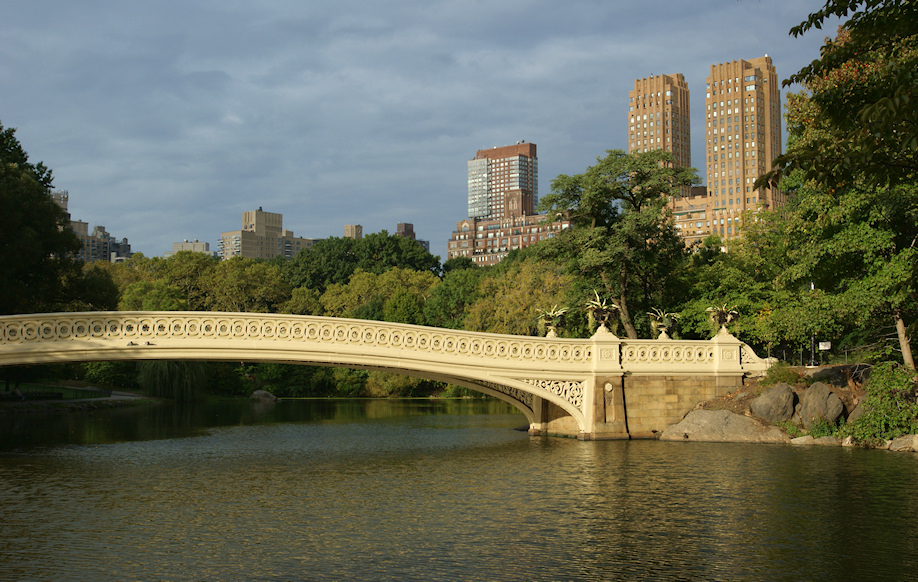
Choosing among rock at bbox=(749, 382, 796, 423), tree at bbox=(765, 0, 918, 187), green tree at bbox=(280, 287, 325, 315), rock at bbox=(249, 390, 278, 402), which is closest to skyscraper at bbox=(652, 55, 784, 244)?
green tree at bbox=(280, 287, 325, 315)

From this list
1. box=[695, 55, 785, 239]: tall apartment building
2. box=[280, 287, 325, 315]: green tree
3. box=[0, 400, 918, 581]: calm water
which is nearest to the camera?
box=[0, 400, 918, 581]: calm water

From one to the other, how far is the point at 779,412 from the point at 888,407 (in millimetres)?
3065

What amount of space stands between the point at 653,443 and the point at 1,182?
24158 mm

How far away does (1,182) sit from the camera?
29.3 meters

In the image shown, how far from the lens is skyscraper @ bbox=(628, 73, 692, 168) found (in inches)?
5950

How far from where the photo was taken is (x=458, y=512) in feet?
43.1

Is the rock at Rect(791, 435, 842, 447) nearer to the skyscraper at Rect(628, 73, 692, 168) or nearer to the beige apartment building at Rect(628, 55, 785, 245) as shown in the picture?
the beige apartment building at Rect(628, 55, 785, 245)

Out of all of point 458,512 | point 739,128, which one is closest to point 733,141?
point 739,128

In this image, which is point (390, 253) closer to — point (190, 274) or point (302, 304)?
point (302, 304)

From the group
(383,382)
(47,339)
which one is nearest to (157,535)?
(47,339)

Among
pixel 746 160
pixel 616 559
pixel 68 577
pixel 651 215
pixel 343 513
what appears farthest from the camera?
pixel 746 160

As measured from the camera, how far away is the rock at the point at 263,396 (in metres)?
57.1

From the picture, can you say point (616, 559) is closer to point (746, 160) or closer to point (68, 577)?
point (68, 577)

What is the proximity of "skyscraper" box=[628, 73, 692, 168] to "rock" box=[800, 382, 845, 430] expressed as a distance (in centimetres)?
13337
